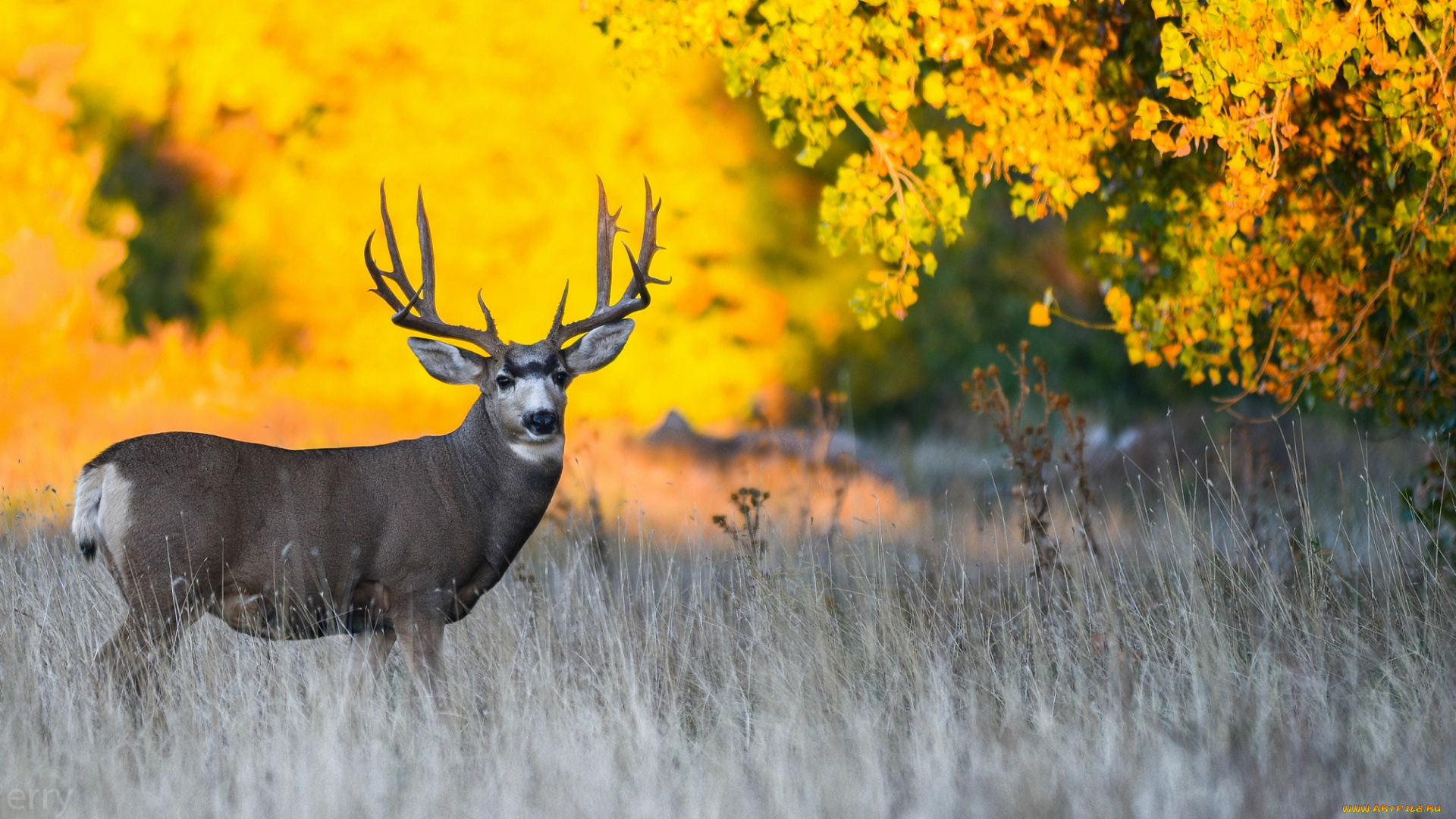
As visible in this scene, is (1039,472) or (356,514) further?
(1039,472)

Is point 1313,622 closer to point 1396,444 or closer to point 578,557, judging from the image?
point 578,557

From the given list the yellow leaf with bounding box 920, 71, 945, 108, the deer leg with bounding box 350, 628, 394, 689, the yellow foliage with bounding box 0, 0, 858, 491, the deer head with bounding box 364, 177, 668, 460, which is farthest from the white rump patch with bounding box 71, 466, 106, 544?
the yellow foliage with bounding box 0, 0, 858, 491

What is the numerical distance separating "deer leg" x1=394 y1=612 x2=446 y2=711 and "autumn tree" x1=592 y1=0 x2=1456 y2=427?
202 centimetres

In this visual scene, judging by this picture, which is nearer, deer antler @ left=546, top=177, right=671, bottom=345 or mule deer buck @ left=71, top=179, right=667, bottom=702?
mule deer buck @ left=71, top=179, right=667, bottom=702

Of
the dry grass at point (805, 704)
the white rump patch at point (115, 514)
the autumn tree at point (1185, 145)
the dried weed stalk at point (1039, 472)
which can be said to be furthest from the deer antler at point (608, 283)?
the white rump patch at point (115, 514)

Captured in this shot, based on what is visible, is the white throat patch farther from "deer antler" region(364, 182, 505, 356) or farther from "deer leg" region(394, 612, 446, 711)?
"deer leg" region(394, 612, 446, 711)

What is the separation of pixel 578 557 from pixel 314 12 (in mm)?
7661

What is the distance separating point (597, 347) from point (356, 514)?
1.22m

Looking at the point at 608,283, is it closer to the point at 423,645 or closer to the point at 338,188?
the point at 423,645

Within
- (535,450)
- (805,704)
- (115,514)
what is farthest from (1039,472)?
(115,514)

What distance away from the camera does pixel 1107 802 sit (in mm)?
3752

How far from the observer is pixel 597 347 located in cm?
589

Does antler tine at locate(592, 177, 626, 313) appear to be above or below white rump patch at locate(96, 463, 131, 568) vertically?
above

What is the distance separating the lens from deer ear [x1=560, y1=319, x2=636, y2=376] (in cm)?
582
